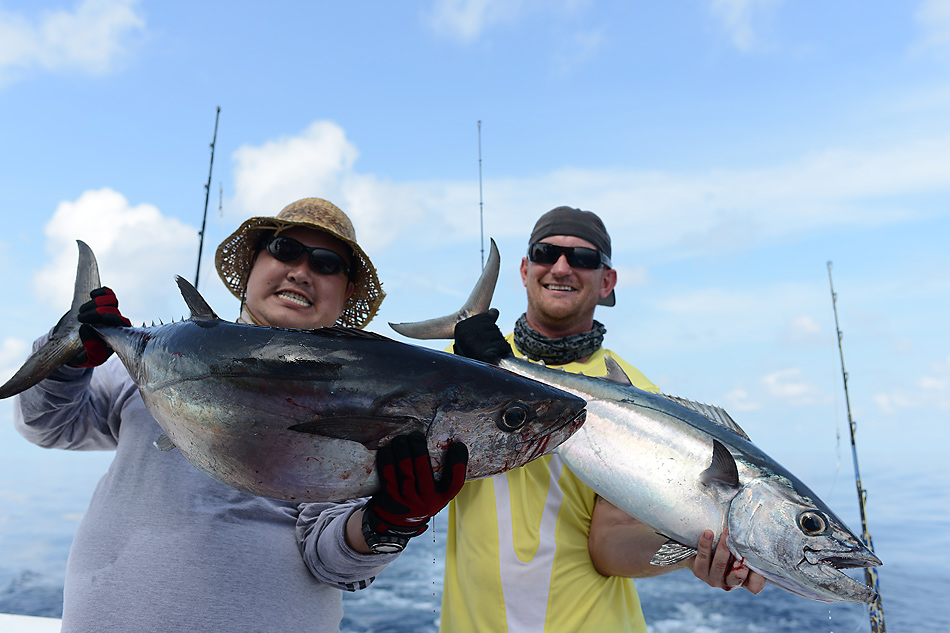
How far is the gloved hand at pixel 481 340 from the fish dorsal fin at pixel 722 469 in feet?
3.15

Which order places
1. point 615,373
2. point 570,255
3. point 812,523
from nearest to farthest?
1. point 812,523
2. point 615,373
3. point 570,255

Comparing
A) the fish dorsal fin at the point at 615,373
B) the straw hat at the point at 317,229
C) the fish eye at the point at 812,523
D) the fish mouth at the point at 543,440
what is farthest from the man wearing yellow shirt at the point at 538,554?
the fish mouth at the point at 543,440

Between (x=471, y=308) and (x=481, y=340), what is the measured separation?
0.42 meters

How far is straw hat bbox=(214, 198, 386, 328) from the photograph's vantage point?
2.61 metres

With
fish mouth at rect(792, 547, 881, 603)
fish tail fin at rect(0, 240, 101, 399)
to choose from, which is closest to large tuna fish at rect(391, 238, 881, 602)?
fish mouth at rect(792, 547, 881, 603)

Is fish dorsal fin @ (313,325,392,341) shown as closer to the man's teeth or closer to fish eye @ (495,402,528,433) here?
fish eye @ (495,402,528,433)

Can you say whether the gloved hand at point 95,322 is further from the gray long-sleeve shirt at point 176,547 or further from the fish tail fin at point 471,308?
the fish tail fin at point 471,308

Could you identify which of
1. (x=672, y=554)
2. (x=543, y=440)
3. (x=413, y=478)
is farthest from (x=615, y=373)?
(x=413, y=478)

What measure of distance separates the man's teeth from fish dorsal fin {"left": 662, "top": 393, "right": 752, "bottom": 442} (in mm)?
1647

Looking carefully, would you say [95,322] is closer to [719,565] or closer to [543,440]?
[543,440]

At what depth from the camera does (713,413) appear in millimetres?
2469

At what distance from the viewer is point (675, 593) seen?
1002 cm

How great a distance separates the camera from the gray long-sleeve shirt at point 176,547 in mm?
1923

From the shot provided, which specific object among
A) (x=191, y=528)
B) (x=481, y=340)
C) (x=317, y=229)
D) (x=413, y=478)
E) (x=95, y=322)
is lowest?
(x=191, y=528)
